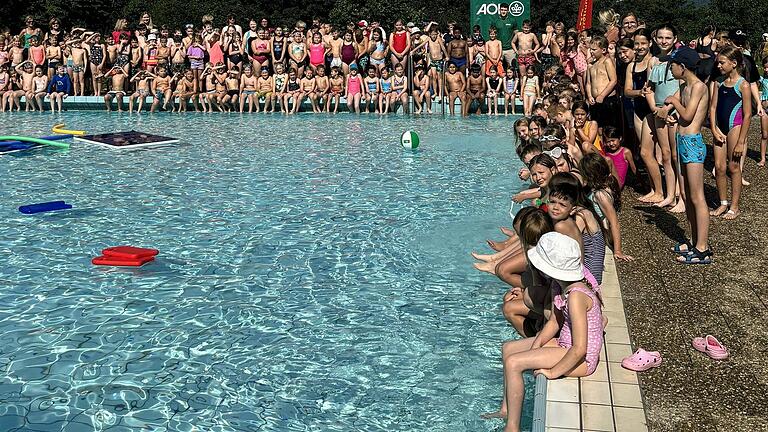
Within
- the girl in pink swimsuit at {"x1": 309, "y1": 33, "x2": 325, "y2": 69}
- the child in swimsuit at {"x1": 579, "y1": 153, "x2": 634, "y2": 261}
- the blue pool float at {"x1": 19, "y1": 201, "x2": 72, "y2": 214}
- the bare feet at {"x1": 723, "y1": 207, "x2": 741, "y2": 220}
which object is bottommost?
the blue pool float at {"x1": 19, "y1": 201, "x2": 72, "y2": 214}

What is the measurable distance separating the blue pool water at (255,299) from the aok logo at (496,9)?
1445 cm

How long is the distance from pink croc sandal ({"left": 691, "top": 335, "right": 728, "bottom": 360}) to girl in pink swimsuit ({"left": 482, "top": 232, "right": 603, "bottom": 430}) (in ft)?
2.54

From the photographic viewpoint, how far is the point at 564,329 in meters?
4.38

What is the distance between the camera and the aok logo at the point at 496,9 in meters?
25.8

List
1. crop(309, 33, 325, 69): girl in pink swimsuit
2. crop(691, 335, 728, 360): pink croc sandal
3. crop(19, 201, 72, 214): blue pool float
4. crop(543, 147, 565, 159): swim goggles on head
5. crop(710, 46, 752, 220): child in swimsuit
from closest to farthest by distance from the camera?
crop(691, 335, 728, 360): pink croc sandal
crop(543, 147, 565, 159): swim goggles on head
crop(710, 46, 752, 220): child in swimsuit
crop(19, 201, 72, 214): blue pool float
crop(309, 33, 325, 69): girl in pink swimsuit

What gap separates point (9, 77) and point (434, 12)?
39.6 meters

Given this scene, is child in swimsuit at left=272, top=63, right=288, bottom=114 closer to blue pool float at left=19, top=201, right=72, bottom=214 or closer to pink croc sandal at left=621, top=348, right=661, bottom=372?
blue pool float at left=19, top=201, right=72, bottom=214

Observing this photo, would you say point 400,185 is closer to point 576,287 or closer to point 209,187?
point 209,187

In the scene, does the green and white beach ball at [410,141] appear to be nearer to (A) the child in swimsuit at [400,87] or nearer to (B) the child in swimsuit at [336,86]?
(A) the child in swimsuit at [400,87]

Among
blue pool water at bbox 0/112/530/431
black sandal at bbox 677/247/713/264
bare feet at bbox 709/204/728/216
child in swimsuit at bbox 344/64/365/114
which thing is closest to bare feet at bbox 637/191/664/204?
bare feet at bbox 709/204/728/216

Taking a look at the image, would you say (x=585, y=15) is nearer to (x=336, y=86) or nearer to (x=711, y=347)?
(x=336, y=86)

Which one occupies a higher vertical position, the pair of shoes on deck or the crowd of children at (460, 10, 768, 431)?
the crowd of children at (460, 10, 768, 431)

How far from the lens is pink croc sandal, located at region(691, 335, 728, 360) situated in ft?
15.5

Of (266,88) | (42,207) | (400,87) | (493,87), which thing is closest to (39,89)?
(266,88)
